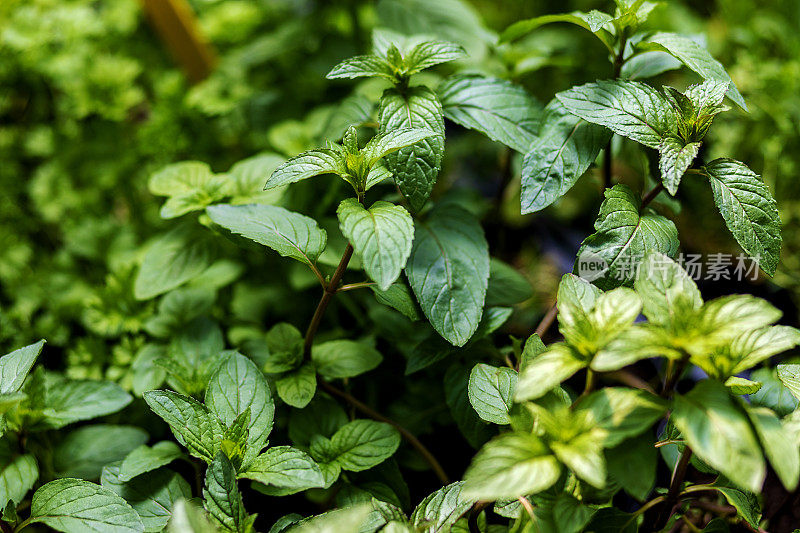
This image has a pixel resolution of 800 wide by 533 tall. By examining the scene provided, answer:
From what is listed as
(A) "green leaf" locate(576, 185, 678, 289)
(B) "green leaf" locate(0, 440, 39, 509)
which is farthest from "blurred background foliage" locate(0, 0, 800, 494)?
(A) "green leaf" locate(576, 185, 678, 289)

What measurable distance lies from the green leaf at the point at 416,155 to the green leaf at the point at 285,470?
363 mm

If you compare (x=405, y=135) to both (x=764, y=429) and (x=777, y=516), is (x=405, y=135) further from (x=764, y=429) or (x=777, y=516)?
(x=777, y=516)

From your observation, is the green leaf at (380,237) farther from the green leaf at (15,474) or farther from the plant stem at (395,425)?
the green leaf at (15,474)

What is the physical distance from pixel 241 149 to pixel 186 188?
585 millimetres

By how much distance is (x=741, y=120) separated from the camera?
1.42 meters

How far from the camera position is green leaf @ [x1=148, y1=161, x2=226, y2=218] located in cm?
94

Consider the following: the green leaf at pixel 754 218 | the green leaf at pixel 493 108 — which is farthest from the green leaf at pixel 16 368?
the green leaf at pixel 754 218

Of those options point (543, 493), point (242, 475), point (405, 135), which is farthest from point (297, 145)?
point (543, 493)

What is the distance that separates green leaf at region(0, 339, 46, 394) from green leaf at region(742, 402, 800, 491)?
0.85m

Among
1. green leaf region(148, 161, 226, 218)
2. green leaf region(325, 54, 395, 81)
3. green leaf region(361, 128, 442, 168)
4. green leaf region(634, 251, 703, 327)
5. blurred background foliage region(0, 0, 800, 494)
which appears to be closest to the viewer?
green leaf region(634, 251, 703, 327)

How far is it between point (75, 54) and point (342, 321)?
0.99 m

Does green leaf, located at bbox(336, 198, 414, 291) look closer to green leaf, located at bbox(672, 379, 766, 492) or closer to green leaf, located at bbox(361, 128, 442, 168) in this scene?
green leaf, located at bbox(361, 128, 442, 168)

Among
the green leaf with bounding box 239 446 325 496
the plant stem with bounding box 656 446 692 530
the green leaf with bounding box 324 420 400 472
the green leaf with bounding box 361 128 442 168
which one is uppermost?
the green leaf with bounding box 361 128 442 168

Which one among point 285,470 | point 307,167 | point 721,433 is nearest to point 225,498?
point 285,470
